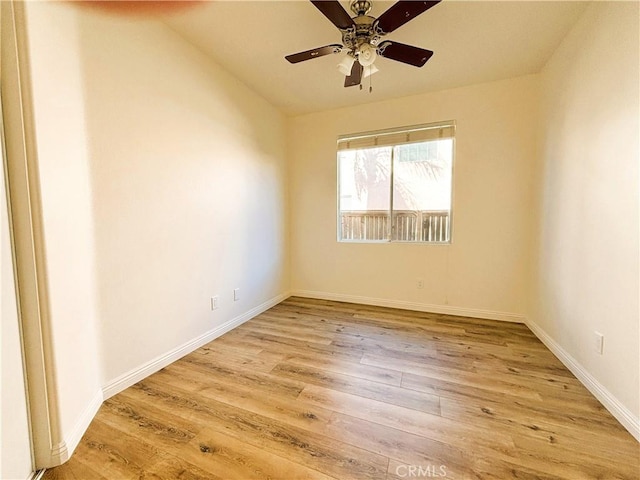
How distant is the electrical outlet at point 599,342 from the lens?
160 centimetres

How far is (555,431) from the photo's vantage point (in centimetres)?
135

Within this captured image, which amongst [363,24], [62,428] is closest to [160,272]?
[62,428]

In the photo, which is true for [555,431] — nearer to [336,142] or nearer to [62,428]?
[62,428]

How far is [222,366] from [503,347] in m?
2.37

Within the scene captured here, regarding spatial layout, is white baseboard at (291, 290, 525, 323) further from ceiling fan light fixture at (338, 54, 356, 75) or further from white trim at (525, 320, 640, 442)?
ceiling fan light fixture at (338, 54, 356, 75)

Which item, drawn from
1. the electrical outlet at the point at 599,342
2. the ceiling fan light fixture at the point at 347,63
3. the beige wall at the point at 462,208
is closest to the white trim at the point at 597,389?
the electrical outlet at the point at 599,342

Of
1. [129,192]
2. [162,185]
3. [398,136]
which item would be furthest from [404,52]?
[129,192]

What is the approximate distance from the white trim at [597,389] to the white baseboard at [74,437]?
2.77 meters

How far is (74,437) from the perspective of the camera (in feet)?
4.19

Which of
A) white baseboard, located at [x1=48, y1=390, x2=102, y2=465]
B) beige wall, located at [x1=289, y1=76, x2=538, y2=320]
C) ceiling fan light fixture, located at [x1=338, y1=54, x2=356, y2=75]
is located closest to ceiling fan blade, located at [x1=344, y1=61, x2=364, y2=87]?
ceiling fan light fixture, located at [x1=338, y1=54, x2=356, y2=75]

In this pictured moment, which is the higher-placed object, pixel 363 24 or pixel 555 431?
pixel 363 24

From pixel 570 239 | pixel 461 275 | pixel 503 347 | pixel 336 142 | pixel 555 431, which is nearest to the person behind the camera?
pixel 555 431

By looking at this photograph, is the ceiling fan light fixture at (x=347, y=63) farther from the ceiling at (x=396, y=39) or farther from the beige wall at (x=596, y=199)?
the beige wall at (x=596, y=199)

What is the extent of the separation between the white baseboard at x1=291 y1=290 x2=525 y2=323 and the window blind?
1995 millimetres
